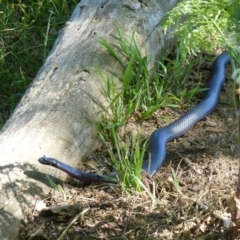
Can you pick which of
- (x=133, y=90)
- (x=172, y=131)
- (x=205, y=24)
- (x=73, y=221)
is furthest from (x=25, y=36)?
(x=205, y=24)

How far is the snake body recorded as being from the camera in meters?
3.50

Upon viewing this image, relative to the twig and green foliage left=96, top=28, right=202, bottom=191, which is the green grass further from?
the twig

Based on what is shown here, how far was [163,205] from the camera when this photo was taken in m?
3.22

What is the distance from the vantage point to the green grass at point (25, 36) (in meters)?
5.16

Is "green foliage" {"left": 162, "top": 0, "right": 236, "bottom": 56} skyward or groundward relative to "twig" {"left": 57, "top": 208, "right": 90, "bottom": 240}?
skyward

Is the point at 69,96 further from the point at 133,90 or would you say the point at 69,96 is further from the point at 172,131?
the point at 172,131

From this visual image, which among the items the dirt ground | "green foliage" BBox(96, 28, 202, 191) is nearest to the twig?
the dirt ground

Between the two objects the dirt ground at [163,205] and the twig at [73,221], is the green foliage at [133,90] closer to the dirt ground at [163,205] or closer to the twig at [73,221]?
the dirt ground at [163,205]

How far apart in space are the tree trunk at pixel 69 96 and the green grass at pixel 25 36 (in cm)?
76

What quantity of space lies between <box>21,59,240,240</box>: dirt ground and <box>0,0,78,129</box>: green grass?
5.12 feet


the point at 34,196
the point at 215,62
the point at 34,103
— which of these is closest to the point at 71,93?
the point at 34,103

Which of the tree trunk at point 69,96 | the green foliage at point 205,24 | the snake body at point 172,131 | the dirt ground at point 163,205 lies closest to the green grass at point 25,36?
the tree trunk at point 69,96

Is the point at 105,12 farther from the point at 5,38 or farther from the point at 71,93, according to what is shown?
the point at 5,38

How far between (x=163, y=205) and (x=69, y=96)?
1.00 metres
